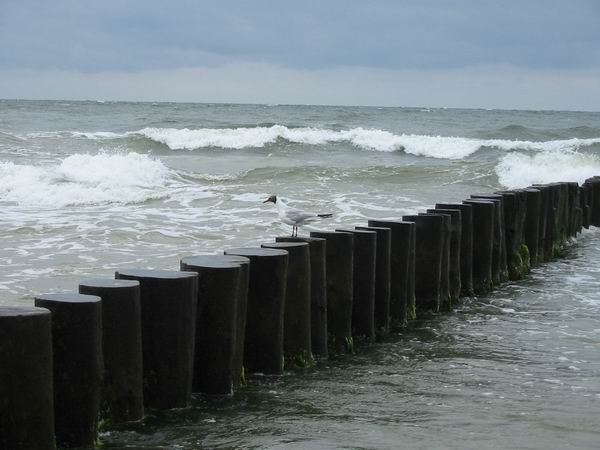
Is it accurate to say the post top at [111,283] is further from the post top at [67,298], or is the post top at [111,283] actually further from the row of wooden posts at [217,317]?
the post top at [67,298]

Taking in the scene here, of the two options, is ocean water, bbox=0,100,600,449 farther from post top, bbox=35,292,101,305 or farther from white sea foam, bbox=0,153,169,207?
post top, bbox=35,292,101,305

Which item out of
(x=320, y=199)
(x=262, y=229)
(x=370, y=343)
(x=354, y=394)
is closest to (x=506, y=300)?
(x=370, y=343)

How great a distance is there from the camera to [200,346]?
521cm

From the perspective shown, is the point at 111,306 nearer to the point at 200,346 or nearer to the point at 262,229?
the point at 200,346

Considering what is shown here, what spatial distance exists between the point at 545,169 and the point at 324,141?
11.7 metres

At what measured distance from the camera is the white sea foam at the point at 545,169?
22984 millimetres

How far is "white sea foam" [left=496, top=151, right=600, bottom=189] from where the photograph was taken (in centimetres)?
2298

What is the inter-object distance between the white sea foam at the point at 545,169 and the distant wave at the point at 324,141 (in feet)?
20.5

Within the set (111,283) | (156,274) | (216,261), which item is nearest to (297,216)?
(216,261)

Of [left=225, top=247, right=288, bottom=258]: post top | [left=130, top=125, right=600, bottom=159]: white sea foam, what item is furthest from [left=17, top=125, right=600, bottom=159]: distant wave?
[left=225, top=247, right=288, bottom=258]: post top

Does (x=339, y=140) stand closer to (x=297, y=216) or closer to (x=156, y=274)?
(x=297, y=216)

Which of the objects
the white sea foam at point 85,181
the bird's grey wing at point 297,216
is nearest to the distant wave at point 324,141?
the white sea foam at point 85,181

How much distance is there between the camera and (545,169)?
23.8m

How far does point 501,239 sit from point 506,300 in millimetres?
1183
